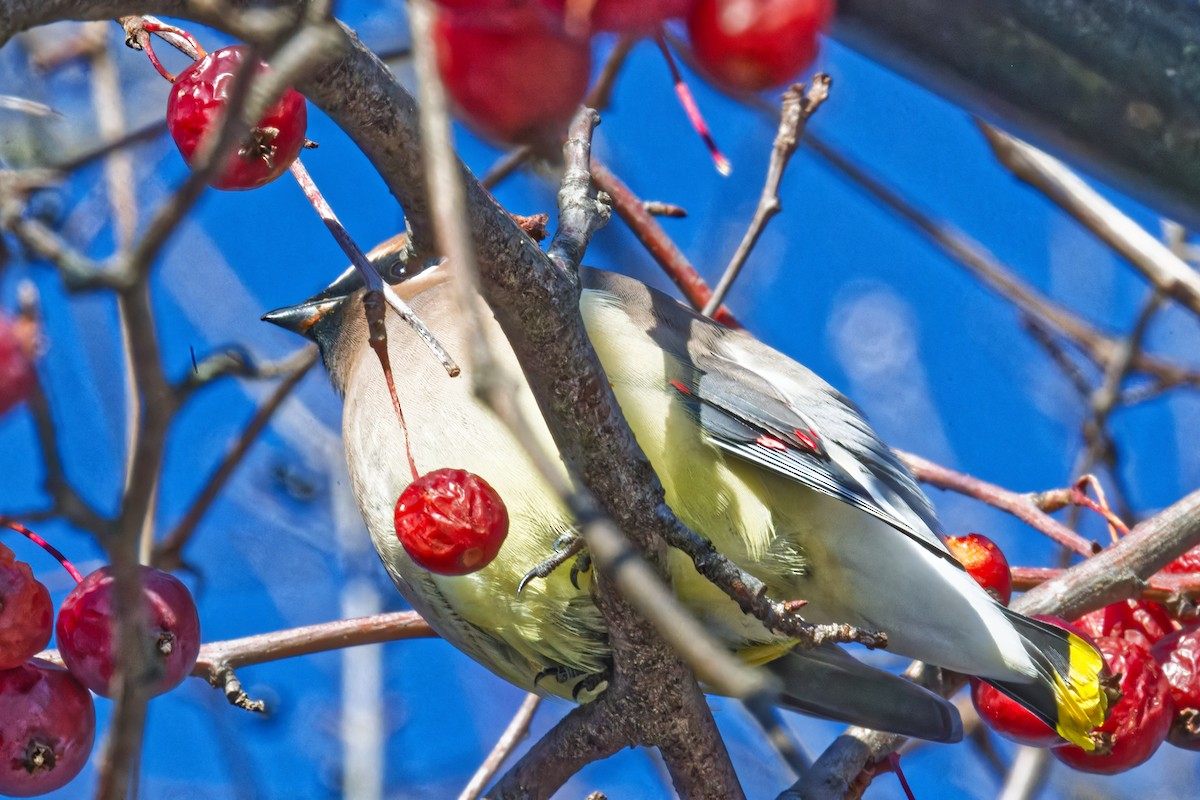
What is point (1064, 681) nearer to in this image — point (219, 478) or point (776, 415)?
point (776, 415)

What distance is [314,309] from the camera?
10.1 feet

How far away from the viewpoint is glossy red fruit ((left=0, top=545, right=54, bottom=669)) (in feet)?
5.89

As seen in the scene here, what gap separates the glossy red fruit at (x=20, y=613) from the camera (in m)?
1.79

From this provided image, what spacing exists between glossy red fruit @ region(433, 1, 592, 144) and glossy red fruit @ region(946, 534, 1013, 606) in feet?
6.49

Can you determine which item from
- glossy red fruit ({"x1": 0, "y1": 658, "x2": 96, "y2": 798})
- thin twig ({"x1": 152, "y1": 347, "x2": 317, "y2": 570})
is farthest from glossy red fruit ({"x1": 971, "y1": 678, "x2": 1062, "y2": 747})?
glossy red fruit ({"x1": 0, "y1": 658, "x2": 96, "y2": 798})

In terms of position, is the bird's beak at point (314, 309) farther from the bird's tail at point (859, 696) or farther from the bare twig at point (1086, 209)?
the bare twig at point (1086, 209)

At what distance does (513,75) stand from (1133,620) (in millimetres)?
2190

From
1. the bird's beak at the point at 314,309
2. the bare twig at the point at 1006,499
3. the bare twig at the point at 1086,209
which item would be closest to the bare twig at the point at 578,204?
the bird's beak at the point at 314,309

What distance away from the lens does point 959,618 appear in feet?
8.68

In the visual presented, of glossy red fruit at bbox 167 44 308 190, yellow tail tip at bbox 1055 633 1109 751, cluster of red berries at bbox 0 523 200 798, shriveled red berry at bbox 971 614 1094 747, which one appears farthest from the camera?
shriveled red berry at bbox 971 614 1094 747

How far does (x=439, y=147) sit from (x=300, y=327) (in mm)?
2349

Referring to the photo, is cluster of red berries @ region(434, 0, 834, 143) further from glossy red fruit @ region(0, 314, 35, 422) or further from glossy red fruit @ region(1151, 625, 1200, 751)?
glossy red fruit @ region(1151, 625, 1200, 751)

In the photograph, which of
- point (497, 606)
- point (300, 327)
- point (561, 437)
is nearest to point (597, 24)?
point (561, 437)

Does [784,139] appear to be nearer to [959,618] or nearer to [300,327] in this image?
[959,618]
